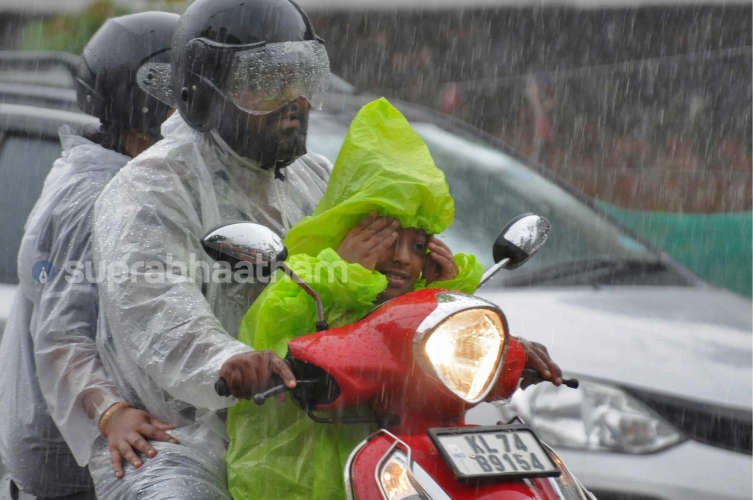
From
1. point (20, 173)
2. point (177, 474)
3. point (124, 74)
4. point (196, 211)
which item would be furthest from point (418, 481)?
point (20, 173)

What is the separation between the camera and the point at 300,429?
235 centimetres

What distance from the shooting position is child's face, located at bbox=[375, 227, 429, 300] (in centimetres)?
→ 241

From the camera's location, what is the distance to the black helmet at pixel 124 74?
11.6 ft

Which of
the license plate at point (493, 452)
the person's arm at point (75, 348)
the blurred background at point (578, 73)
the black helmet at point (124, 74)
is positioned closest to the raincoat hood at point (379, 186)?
the license plate at point (493, 452)

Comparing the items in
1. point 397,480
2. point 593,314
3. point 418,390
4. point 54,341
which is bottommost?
point 593,314

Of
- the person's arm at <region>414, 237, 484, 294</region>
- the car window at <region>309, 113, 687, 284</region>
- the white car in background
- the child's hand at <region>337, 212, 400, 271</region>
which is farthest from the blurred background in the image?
the child's hand at <region>337, 212, 400, 271</region>

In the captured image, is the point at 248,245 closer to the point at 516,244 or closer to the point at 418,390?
the point at 418,390

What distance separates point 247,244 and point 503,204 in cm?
259

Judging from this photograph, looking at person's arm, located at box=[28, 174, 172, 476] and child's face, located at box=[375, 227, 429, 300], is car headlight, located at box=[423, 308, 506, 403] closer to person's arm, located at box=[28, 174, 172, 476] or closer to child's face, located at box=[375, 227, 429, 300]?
child's face, located at box=[375, 227, 429, 300]

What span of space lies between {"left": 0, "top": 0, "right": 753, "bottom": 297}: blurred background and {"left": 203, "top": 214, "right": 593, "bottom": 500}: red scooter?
654cm

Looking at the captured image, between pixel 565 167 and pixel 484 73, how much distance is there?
2.33m

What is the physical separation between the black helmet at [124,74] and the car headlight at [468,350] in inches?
67.8

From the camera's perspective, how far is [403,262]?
2410mm

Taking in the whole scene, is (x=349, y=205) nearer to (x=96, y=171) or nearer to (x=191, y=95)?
(x=191, y=95)
